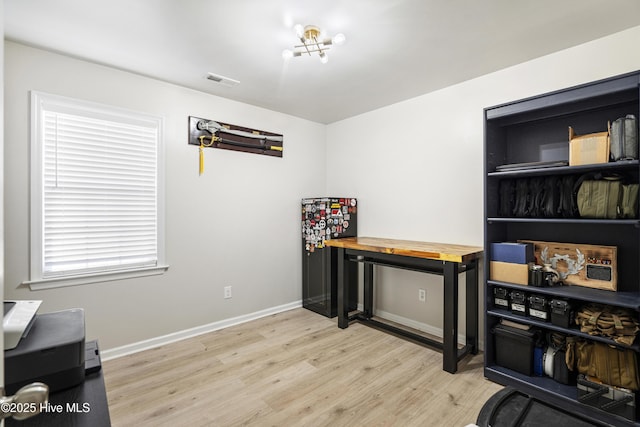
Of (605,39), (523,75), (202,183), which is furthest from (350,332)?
(605,39)

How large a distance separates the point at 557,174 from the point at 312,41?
1926 millimetres

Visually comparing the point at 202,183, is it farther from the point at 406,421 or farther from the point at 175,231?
the point at 406,421

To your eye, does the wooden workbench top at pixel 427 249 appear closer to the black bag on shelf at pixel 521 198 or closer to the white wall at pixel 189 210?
the black bag on shelf at pixel 521 198

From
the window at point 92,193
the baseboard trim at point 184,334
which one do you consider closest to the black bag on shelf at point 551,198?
the baseboard trim at point 184,334

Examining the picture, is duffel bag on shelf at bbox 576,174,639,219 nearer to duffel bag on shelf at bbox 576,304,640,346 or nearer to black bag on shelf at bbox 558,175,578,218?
black bag on shelf at bbox 558,175,578,218

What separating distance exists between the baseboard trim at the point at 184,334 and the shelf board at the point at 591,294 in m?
2.50

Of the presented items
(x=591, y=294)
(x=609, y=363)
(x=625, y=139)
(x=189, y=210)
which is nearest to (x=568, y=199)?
(x=625, y=139)

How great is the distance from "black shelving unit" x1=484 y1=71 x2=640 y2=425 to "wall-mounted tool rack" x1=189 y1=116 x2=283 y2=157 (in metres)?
2.26

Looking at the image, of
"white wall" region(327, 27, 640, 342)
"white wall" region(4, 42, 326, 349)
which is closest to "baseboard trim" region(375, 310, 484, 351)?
"white wall" region(327, 27, 640, 342)

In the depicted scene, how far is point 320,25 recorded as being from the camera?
208 cm

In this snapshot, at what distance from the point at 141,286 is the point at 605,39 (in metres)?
4.05

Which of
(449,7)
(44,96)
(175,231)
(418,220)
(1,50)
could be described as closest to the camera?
(1,50)

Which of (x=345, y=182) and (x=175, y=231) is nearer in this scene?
(x=175, y=231)

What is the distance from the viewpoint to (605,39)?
2.20 metres
